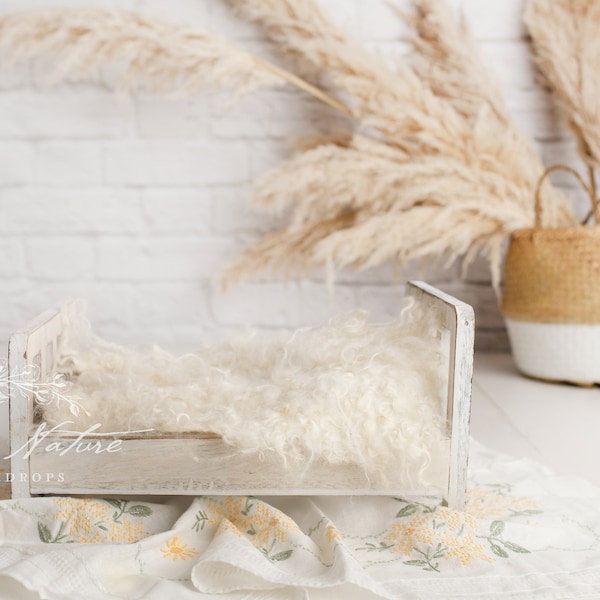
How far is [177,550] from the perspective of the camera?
592 mm

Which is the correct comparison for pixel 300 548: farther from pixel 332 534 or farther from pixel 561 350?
pixel 561 350

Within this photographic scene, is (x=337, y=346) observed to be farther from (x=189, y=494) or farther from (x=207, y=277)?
(x=207, y=277)

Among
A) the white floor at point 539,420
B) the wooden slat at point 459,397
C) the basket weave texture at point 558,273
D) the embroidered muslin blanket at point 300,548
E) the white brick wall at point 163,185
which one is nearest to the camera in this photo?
the embroidered muslin blanket at point 300,548

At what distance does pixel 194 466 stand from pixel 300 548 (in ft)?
0.38

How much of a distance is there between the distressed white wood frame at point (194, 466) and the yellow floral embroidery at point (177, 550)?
0.17 ft

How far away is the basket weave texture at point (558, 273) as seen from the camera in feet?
3.67

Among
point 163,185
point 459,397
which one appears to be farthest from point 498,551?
point 163,185

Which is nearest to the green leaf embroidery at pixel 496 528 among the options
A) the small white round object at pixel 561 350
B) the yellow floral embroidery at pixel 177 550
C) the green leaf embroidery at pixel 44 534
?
the yellow floral embroidery at pixel 177 550

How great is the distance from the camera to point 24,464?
0.63 metres

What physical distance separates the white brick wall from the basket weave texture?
22 cm

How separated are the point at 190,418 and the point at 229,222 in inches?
29.2

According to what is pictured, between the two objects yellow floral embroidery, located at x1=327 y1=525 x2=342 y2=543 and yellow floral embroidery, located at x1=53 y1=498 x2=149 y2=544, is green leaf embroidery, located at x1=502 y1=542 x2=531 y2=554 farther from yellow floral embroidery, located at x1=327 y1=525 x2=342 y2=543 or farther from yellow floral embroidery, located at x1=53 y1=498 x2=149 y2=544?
yellow floral embroidery, located at x1=53 y1=498 x2=149 y2=544

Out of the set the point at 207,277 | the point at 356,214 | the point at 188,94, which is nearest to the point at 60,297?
A: the point at 207,277

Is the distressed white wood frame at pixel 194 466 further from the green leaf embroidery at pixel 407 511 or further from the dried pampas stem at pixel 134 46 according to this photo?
the dried pampas stem at pixel 134 46
